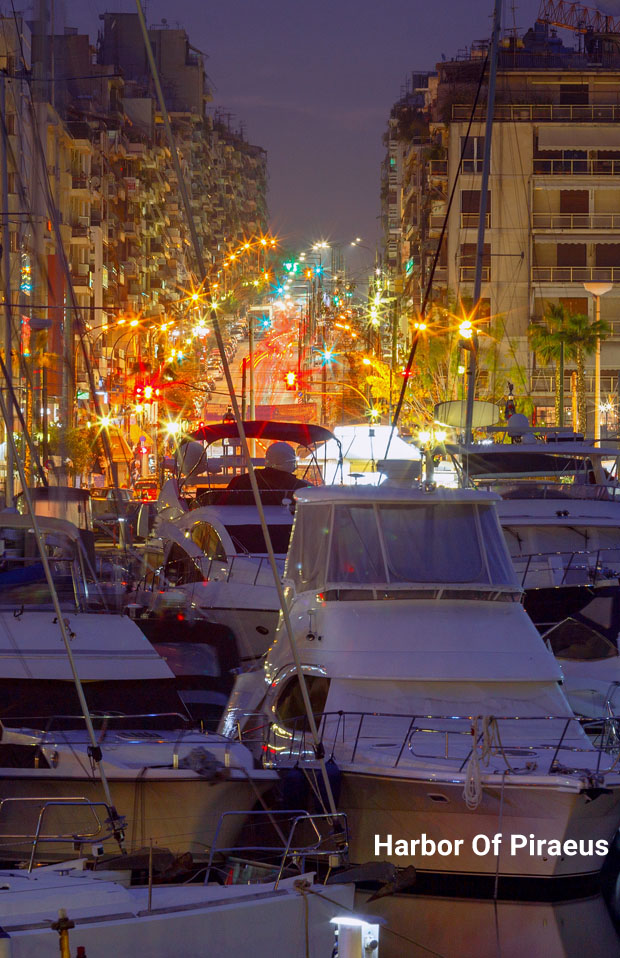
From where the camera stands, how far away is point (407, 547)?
11.2 metres

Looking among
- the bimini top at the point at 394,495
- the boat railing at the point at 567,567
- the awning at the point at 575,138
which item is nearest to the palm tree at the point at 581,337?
the awning at the point at 575,138

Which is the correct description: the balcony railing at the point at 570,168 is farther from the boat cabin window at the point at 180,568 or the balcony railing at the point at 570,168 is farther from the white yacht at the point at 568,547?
the boat cabin window at the point at 180,568

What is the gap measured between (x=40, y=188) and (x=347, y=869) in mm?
12099

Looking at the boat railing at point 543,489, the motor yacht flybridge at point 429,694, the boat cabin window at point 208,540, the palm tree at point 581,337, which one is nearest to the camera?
the motor yacht flybridge at point 429,694

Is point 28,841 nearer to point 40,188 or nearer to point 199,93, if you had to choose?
point 40,188

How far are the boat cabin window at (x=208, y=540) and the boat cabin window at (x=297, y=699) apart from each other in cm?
702

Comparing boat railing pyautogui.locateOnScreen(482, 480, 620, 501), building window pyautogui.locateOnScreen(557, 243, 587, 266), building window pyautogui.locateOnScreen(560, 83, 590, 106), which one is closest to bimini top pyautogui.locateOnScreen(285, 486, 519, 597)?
boat railing pyautogui.locateOnScreen(482, 480, 620, 501)

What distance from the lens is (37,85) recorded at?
16.6 meters

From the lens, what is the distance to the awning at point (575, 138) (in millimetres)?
65312

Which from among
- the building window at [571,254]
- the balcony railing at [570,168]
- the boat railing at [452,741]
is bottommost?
the boat railing at [452,741]

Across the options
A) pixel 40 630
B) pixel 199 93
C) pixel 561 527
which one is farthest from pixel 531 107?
pixel 199 93

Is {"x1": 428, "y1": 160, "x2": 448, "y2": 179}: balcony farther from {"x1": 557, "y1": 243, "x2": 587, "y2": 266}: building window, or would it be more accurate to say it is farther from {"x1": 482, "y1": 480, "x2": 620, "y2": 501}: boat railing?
{"x1": 482, "y1": 480, "x2": 620, "y2": 501}: boat railing

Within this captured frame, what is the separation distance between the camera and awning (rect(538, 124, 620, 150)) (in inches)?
2571

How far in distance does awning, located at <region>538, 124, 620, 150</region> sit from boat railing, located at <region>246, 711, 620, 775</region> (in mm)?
59266
